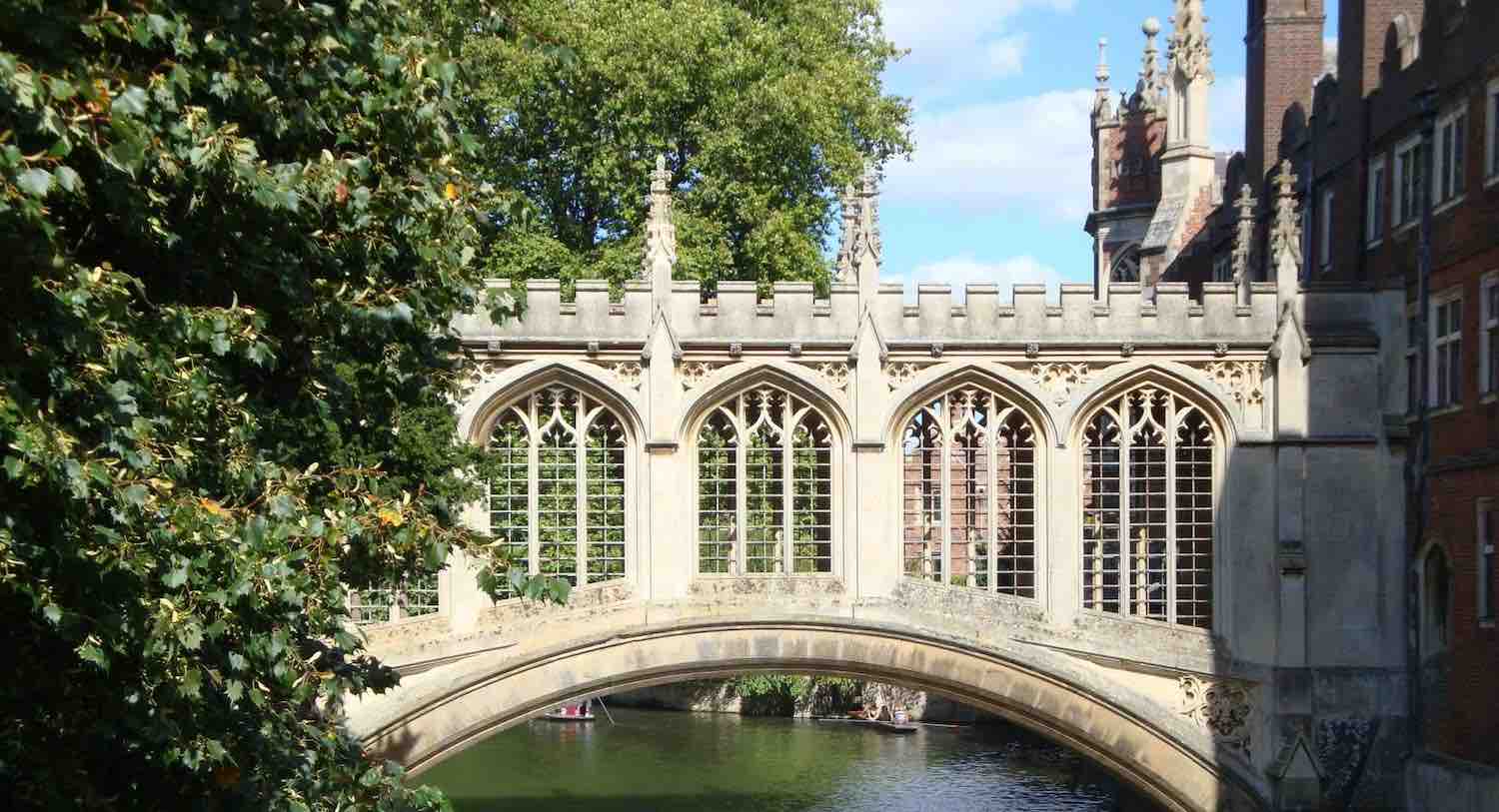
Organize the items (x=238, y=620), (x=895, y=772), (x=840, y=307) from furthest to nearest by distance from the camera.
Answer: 1. (x=895, y=772)
2. (x=840, y=307)
3. (x=238, y=620)

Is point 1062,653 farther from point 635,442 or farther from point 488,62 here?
point 488,62

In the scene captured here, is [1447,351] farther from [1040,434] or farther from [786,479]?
[786,479]

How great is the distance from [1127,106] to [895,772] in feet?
Result: 50.0

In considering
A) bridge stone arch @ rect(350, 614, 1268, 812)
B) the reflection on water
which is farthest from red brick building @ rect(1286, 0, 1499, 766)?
the reflection on water

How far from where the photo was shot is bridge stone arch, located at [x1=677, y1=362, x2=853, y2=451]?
1638 centimetres

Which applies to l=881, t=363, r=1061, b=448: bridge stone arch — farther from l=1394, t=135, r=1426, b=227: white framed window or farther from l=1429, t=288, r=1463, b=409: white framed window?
l=1394, t=135, r=1426, b=227: white framed window

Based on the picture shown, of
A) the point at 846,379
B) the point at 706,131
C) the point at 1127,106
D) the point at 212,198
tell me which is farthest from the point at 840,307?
the point at 1127,106

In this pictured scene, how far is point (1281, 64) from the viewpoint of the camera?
2272 centimetres

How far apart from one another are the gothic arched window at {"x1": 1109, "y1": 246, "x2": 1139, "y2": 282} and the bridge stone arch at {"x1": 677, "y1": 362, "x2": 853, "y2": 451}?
1879cm

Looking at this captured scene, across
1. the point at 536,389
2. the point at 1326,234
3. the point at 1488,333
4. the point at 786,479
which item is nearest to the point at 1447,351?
the point at 1488,333

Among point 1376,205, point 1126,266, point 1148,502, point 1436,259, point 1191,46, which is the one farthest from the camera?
point 1126,266

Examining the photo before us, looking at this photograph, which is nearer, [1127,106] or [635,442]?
[635,442]

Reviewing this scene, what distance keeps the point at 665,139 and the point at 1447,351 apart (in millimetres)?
10707

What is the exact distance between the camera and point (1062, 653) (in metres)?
16.7
